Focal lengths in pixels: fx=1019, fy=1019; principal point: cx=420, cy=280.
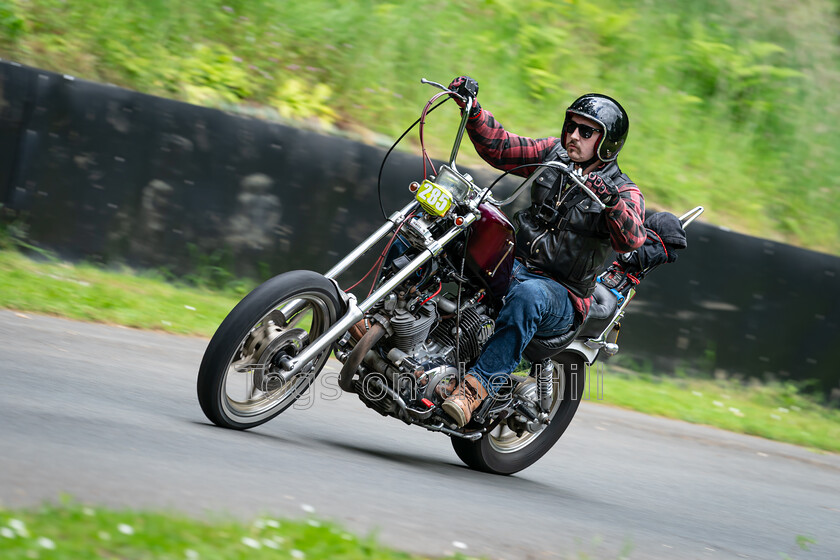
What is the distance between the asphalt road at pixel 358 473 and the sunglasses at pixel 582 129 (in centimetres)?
185

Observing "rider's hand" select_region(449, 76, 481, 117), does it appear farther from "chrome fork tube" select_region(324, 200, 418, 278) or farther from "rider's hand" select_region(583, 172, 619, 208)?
"rider's hand" select_region(583, 172, 619, 208)

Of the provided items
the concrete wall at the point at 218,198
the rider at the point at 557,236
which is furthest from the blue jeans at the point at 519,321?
the concrete wall at the point at 218,198

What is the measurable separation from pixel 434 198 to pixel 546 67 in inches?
309

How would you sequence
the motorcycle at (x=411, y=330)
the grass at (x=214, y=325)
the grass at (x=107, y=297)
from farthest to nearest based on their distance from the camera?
the grass at (x=214, y=325) < the grass at (x=107, y=297) < the motorcycle at (x=411, y=330)

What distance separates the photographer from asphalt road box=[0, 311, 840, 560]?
369 centimetres

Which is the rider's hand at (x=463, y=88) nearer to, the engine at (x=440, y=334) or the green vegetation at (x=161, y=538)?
the engine at (x=440, y=334)

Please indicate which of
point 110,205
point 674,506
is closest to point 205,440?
point 674,506

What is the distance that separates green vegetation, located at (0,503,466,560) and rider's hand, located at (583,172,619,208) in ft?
6.69

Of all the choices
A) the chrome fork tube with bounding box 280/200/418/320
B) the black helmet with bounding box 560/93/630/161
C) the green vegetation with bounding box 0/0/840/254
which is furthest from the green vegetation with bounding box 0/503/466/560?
the green vegetation with bounding box 0/0/840/254

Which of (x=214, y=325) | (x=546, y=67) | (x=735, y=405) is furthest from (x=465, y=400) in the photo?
(x=546, y=67)

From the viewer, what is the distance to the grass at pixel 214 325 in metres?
7.20

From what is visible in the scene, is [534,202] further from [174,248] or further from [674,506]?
[174,248]

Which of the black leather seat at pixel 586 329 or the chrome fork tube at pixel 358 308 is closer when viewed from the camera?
the chrome fork tube at pixel 358 308

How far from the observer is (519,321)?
5.09 m
